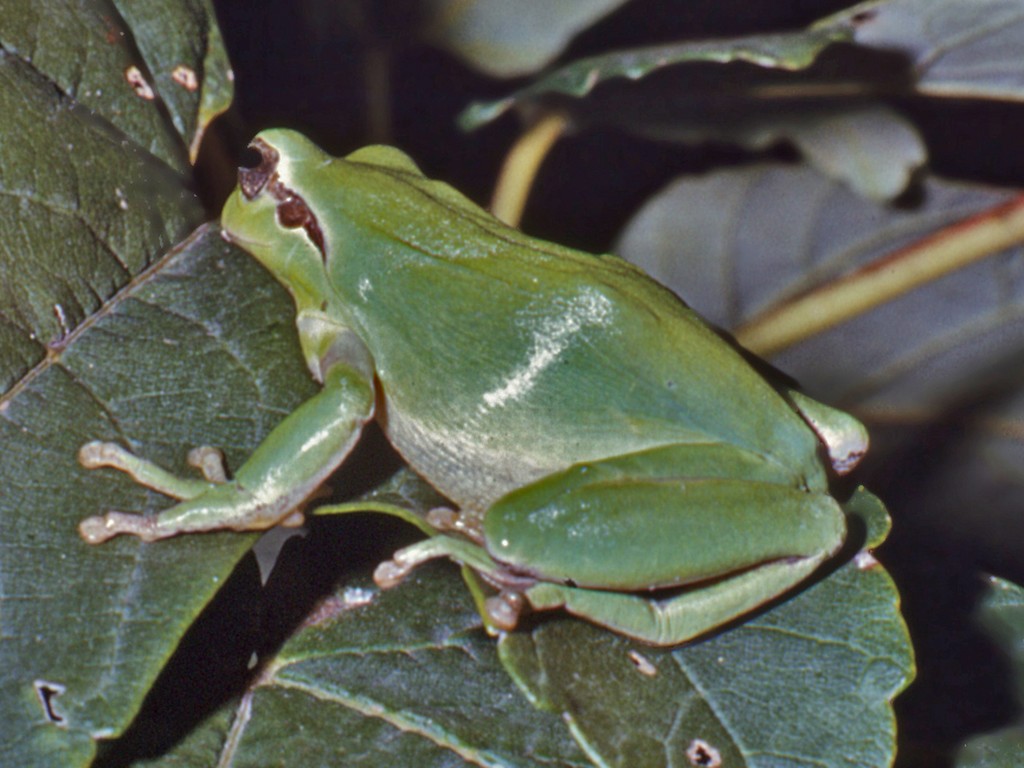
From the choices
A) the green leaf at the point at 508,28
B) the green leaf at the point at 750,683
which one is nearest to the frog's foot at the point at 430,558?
the green leaf at the point at 750,683

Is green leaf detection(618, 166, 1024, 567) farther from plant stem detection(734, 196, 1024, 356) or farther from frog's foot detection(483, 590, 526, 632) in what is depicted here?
frog's foot detection(483, 590, 526, 632)

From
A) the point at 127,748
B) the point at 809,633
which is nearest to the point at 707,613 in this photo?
the point at 809,633

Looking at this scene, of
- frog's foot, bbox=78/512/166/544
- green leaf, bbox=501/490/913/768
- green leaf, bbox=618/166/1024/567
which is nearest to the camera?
frog's foot, bbox=78/512/166/544

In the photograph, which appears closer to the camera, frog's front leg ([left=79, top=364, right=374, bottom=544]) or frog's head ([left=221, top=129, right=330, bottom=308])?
frog's front leg ([left=79, top=364, right=374, bottom=544])

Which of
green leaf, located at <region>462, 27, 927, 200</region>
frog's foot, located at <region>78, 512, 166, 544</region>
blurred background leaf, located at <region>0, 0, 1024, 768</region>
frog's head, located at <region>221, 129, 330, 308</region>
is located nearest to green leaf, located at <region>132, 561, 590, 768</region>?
blurred background leaf, located at <region>0, 0, 1024, 768</region>

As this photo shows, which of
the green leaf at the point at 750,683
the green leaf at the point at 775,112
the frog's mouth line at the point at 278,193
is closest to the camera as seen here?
the green leaf at the point at 750,683

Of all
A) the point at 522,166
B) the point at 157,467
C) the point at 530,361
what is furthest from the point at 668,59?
the point at 157,467

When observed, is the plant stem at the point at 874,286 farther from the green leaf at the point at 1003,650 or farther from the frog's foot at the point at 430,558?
the frog's foot at the point at 430,558
